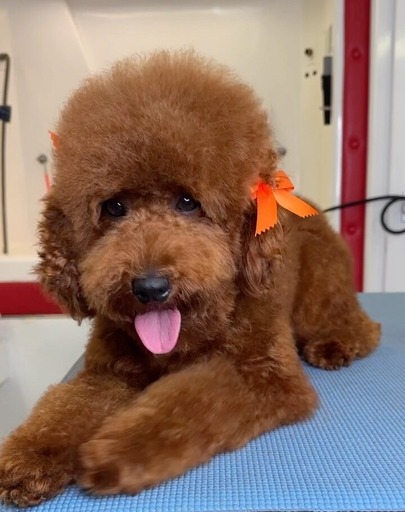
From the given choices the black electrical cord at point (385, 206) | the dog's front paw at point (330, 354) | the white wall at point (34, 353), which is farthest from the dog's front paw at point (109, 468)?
the black electrical cord at point (385, 206)

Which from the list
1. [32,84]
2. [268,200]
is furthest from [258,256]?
[32,84]

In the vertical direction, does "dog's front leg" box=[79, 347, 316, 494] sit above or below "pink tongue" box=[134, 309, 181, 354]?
below

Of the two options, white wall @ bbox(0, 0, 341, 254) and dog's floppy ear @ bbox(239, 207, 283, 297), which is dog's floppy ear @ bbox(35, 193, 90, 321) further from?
white wall @ bbox(0, 0, 341, 254)

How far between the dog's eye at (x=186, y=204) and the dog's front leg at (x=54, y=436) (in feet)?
0.91

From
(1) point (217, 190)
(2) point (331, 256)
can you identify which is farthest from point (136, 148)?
(2) point (331, 256)

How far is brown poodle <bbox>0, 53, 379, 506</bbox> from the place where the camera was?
69 centimetres

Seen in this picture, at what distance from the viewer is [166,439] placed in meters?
0.68

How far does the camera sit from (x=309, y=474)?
702 mm

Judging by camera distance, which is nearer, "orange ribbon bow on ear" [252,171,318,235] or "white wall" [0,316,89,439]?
"orange ribbon bow on ear" [252,171,318,235]

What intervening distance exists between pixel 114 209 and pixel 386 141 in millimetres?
1321

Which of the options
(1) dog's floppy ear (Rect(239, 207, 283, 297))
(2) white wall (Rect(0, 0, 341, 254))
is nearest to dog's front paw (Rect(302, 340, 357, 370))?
(1) dog's floppy ear (Rect(239, 207, 283, 297))

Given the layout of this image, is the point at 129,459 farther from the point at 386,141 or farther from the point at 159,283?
the point at 386,141

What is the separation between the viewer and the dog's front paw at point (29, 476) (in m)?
0.65

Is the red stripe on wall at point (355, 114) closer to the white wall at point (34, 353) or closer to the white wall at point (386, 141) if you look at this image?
the white wall at point (386, 141)
